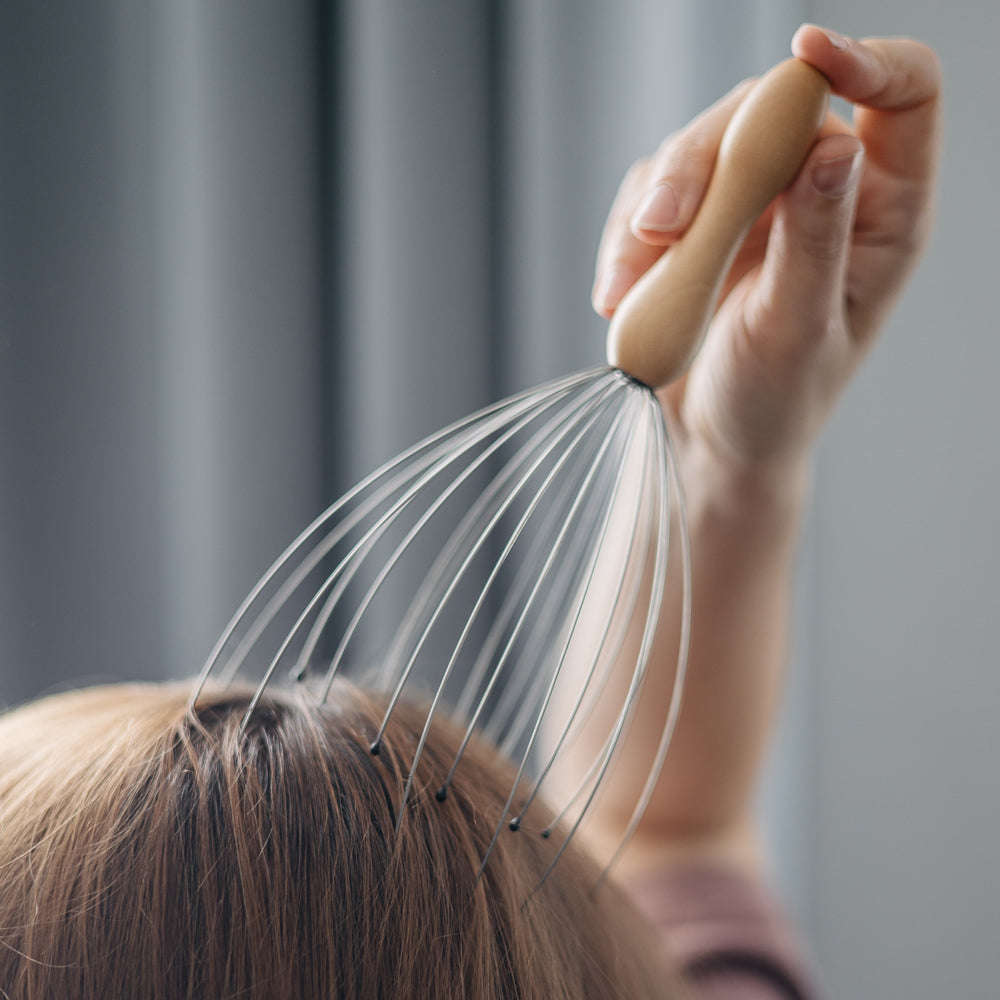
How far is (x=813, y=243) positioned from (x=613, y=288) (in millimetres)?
80

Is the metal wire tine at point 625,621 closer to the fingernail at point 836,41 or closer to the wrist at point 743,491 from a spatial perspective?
the wrist at point 743,491

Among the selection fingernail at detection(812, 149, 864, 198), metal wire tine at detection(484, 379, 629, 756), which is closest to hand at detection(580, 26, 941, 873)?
fingernail at detection(812, 149, 864, 198)

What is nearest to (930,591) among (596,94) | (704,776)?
(704,776)

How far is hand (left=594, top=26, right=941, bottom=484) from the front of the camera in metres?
0.33

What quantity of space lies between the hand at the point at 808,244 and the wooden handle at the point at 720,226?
0.01 metres

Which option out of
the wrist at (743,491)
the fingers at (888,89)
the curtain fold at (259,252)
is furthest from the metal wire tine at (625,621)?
the curtain fold at (259,252)

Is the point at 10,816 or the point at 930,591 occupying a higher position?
the point at 10,816

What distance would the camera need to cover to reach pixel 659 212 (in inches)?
12.9

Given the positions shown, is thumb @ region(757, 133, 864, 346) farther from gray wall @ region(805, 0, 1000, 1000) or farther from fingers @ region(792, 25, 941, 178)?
gray wall @ region(805, 0, 1000, 1000)

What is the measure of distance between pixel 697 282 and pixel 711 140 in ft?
0.27

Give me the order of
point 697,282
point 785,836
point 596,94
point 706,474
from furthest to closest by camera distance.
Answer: point 785,836, point 596,94, point 706,474, point 697,282

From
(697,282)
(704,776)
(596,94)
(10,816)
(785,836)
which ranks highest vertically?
(596,94)

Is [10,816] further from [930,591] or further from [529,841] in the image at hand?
[930,591]

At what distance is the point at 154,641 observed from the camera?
739 mm
